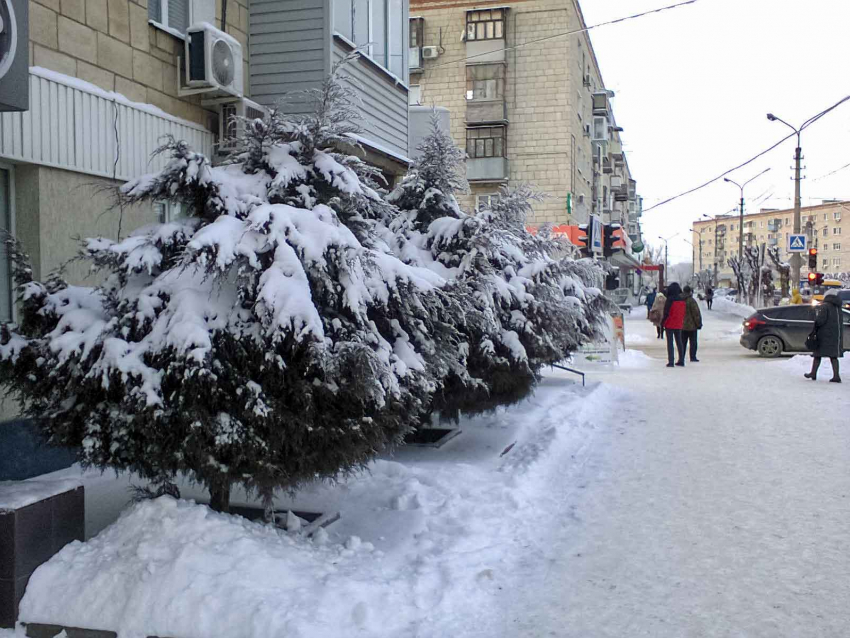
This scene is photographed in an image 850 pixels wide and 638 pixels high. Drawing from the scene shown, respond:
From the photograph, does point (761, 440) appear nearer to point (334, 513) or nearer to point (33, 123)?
point (334, 513)

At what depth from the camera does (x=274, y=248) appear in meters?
4.37

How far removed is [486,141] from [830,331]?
20095 mm

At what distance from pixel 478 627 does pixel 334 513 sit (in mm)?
1785

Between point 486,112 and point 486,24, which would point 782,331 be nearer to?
point 486,112

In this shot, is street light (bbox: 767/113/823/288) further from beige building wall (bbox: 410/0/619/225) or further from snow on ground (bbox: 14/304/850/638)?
snow on ground (bbox: 14/304/850/638)

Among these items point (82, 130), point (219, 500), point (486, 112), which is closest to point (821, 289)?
point (486, 112)

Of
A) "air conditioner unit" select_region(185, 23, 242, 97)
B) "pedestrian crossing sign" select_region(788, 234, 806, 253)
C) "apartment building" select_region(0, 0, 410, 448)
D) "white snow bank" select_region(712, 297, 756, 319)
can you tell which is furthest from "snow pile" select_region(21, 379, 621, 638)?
"white snow bank" select_region(712, 297, 756, 319)

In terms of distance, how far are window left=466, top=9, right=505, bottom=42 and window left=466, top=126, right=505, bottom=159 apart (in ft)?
12.1

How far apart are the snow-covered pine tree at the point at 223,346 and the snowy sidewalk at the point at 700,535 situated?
1.45 meters

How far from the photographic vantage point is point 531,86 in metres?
32.1

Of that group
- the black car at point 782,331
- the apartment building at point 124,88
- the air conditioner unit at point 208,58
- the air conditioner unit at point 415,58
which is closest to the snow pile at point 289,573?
the apartment building at point 124,88

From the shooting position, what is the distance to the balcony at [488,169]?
3141cm

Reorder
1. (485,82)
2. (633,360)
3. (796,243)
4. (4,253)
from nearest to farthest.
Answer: (4,253)
(633,360)
(796,243)
(485,82)

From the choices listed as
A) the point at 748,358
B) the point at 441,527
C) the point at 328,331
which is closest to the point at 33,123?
the point at 328,331
